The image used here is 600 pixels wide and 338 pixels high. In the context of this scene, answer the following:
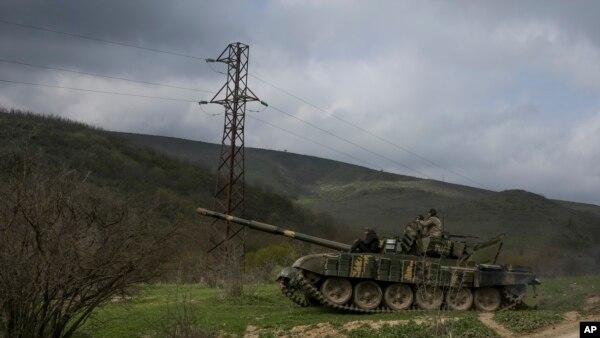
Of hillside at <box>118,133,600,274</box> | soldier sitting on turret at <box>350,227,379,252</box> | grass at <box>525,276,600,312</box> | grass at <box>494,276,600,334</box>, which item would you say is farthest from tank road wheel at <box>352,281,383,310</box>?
hillside at <box>118,133,600,274</box>

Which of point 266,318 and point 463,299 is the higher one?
point 463,299

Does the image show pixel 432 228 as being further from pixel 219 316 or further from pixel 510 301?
pixel 219 316

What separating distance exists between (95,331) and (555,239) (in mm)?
44094

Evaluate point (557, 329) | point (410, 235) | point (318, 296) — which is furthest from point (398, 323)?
point (410, 235)

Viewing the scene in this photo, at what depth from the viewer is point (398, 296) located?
21.0 meters

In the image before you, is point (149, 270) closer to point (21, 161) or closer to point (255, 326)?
point (21, 161)

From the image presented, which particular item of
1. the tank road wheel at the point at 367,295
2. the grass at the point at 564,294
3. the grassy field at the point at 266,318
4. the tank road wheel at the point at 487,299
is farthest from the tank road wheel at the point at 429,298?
the grass at the point at 564,294

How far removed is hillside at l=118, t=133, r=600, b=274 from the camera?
51.9 m

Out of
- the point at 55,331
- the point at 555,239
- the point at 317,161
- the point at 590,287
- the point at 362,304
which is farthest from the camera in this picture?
the point at 317,161

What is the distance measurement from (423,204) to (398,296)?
46751mm

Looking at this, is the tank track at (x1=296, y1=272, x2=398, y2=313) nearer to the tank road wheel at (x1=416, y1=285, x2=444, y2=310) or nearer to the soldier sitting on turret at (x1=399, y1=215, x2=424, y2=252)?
the tank road wheel at (x1=416, y1=285, x2=444, y2=310)

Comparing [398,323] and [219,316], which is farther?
[219,316]

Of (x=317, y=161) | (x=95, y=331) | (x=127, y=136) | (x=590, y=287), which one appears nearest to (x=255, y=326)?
(x=95, y=331)

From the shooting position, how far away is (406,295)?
830 inches
